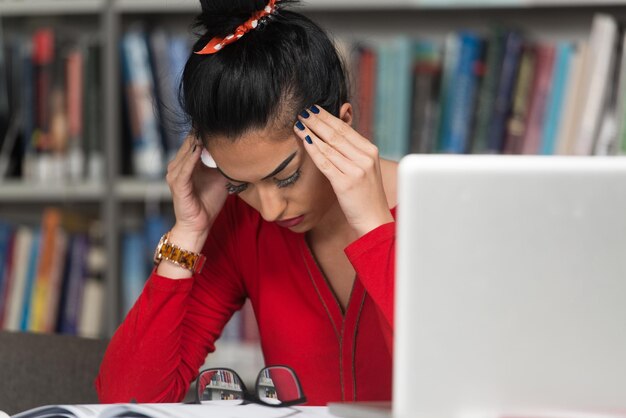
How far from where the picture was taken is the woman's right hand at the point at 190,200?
53.1 inches

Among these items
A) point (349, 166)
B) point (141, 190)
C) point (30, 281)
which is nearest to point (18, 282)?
point (30, 281)

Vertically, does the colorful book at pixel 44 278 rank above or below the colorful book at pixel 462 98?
below

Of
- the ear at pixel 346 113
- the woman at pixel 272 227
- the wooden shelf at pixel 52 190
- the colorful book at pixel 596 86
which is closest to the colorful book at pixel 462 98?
the colorful book at pixel 596 86

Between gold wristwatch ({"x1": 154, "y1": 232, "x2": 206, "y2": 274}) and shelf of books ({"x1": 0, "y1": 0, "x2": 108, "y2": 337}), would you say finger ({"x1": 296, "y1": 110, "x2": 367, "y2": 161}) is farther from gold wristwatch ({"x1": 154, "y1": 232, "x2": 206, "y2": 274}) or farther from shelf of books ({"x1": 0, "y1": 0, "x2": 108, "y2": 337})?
shelf of books ({"x1": 0, "y1": 0, "x2": 108, "y2": 337})

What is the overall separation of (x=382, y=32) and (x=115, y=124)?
0.71m

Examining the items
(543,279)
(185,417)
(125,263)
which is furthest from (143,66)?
(543,279)

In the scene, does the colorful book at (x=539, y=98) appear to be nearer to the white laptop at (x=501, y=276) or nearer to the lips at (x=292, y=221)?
the lips at (x=292, y=221)

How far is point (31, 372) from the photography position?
1.23 metres

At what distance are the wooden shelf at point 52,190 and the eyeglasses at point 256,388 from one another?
133 centimetres

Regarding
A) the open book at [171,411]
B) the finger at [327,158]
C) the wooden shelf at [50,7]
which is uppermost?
the wooden shelf at [50,7]

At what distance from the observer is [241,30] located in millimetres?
1207

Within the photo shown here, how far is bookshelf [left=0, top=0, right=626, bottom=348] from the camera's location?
2.18 meters

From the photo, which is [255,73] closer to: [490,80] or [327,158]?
[327,158]

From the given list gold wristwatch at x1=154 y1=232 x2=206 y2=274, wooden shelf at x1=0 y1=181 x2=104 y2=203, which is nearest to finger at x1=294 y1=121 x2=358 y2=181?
gold wristwatch at x1=154 y1=232 x2=206 y2=274
